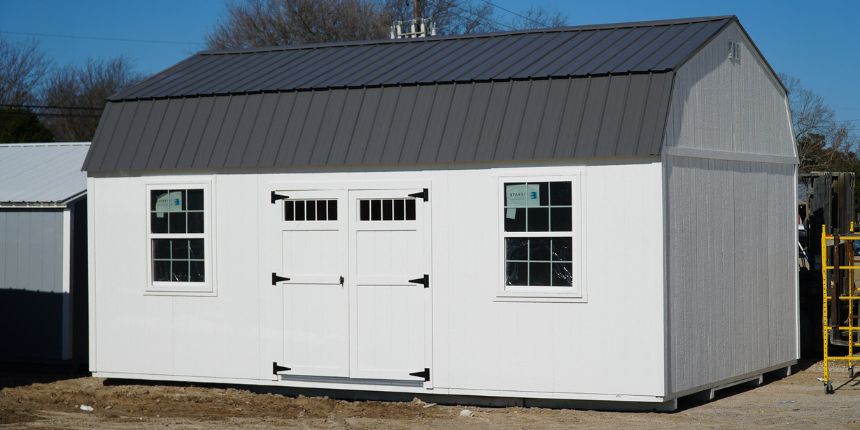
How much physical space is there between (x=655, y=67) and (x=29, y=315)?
9241 mm

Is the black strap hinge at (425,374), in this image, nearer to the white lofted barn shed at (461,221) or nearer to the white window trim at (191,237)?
the white lofted barn shed at (461,221)

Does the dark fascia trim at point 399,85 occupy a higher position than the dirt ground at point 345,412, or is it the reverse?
the dark fascia trim at point 399,85

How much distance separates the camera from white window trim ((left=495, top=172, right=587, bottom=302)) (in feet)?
38.2

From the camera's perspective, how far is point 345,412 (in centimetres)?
1187

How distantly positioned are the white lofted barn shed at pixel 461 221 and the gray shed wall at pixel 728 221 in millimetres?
41

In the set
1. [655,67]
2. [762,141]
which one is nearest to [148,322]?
[655,67]

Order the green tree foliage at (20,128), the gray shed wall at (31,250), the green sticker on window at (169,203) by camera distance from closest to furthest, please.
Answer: the green sticker on window at (169,203) < the gray shed wall at (31,250) < the green tree foliage at (20,128)

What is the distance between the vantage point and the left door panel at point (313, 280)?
41.7 ft

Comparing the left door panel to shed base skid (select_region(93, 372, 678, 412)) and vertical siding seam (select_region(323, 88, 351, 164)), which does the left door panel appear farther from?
vertical siding seam (select_region(323, 88, 351, 164))

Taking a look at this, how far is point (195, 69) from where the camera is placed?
50.1 feet

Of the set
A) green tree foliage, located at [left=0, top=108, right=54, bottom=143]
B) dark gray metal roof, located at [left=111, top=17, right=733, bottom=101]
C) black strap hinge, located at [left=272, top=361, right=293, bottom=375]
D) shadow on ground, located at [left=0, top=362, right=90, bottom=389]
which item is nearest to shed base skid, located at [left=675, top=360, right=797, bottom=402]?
dark gray metal roof, located at [left=111, top=17, right=733, bottom=101]

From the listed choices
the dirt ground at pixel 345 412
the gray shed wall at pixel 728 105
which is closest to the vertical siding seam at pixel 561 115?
the gray shed wall at pixel 728 105

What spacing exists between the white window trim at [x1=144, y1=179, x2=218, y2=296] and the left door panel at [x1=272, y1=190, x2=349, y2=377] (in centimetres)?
83

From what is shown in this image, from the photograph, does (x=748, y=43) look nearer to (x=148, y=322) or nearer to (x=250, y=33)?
(x=148, y=322)
